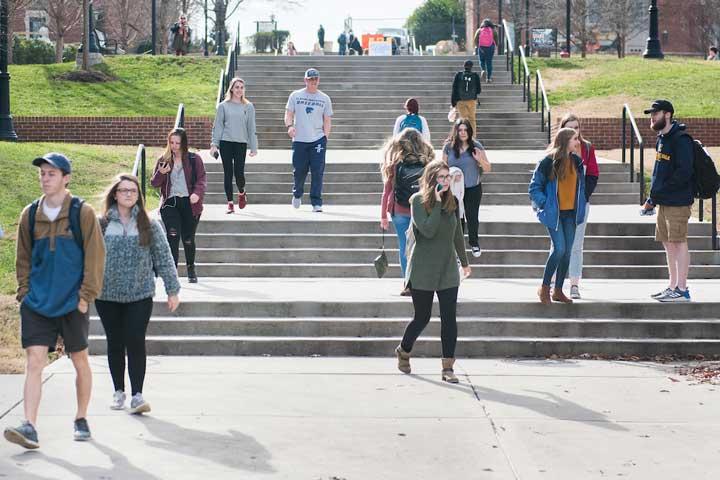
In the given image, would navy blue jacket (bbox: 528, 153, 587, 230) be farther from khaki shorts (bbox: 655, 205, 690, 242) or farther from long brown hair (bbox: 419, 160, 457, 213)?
long brown hair (bbox: 419, 160, 457, 213)

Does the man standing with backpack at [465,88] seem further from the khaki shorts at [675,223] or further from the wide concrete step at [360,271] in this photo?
the khaki shorts at [675,223]

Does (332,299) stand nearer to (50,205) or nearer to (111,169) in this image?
(50,205)

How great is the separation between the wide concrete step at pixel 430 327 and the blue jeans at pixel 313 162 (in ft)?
15.7

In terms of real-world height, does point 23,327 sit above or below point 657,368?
above

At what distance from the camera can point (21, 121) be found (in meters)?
24.8

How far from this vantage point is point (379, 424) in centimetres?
812

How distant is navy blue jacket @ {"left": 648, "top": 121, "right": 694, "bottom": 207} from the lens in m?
11.4

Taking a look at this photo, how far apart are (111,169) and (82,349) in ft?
40.4

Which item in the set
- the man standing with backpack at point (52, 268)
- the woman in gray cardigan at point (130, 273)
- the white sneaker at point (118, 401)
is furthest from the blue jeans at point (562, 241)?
the man standing with backpack at point (52, 268)

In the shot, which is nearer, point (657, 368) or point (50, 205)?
point (50, 205)

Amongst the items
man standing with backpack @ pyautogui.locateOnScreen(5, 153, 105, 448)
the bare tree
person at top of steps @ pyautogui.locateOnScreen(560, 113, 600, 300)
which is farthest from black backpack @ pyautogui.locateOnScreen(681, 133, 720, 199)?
the bare tree

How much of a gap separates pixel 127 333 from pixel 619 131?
16715mm

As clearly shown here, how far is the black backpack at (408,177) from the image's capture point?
429 inches

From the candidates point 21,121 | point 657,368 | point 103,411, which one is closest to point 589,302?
point 657,368
